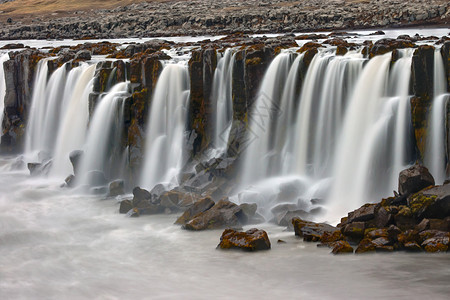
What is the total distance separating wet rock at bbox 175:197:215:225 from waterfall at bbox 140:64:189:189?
5653 mm

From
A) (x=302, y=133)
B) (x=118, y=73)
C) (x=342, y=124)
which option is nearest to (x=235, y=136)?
(x=302, y=133)

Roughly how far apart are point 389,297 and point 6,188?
19.3 metres

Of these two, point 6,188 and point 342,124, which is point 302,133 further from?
point 6,188

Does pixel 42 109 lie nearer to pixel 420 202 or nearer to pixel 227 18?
pixel 420 202

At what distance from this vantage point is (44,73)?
33.2 metres

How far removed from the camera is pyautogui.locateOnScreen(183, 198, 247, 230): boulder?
743 inches

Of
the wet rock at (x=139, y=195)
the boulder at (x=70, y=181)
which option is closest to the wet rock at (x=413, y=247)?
the wet rock at (x=139, y=195)

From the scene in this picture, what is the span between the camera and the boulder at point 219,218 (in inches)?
743

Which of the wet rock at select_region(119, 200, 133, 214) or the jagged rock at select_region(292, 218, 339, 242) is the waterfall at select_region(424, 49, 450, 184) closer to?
the jagged rock at select_region(292, 218, 339, 242)

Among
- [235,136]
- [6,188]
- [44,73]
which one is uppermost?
[44,73]

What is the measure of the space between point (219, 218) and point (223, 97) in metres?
8.27

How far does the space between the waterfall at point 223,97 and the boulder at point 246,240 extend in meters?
8.87

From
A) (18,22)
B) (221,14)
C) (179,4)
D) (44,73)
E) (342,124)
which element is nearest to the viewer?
(342,124)

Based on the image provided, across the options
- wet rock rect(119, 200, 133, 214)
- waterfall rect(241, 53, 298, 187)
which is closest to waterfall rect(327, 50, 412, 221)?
waterfall rect(241, 53, 298, 187)
